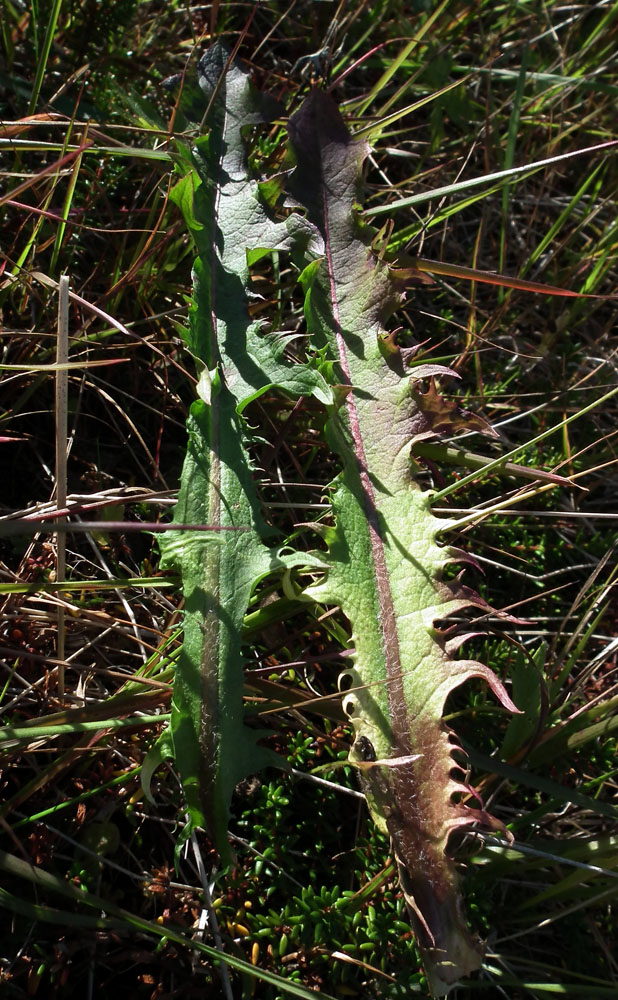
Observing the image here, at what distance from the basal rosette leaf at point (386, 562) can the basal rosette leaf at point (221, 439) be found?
107mm

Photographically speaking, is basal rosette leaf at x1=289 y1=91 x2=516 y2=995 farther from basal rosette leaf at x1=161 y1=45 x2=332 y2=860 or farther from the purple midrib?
basal rosette leaf at x1=161 y1=45 x2=332 y2=860

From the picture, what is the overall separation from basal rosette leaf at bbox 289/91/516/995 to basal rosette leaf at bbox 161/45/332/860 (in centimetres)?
11

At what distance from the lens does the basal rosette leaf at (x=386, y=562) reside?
4.70ft

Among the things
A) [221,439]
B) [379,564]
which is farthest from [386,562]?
[221,439]

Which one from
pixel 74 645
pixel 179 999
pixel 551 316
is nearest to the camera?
pixel 179 999

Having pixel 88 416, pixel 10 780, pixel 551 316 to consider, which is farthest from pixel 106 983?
pixel 551 316

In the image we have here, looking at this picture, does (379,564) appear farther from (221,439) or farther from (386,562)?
(221,439)

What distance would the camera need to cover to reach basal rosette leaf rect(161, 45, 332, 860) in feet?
4.83

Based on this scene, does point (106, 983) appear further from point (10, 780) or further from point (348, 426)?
point (348, 426)

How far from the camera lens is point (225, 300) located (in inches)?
70.7

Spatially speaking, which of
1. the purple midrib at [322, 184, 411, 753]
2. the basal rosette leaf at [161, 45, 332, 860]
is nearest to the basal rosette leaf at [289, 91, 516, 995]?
the purple midrib at [322, 184, 411, 753]

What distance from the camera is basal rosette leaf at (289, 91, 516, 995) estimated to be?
1434 mm

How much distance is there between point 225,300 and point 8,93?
3.23 feet

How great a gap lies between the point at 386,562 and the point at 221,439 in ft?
1.45
